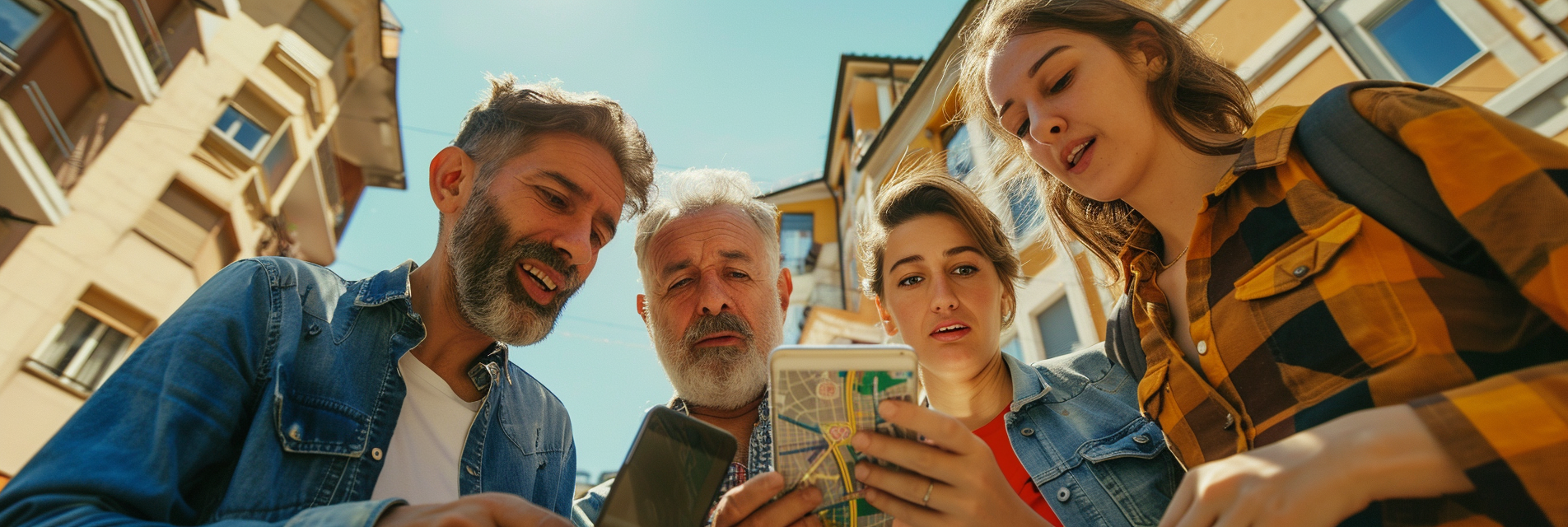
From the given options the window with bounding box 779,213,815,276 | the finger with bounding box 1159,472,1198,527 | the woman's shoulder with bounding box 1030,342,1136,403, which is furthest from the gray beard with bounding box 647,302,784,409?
the window with bounding box 779,213,815,276

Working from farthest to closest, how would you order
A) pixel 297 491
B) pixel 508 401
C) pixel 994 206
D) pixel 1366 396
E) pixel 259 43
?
pixel 259 43 < pixel 994 206 < pixel 508 401 < pixel 297 491 < pixel 1366 396

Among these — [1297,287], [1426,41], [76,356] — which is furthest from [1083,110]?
[76,356]

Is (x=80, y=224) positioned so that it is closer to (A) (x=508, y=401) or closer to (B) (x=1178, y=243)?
(A) (x=508, y=401)

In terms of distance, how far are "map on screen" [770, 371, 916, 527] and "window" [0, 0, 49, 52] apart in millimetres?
12437

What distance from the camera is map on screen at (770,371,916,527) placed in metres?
1.63

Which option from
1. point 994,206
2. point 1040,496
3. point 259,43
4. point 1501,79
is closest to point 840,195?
point 259,43

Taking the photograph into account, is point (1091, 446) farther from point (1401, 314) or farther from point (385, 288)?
point (385, 288)

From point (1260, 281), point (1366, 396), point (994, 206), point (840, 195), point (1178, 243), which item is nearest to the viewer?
point (1366, 396)

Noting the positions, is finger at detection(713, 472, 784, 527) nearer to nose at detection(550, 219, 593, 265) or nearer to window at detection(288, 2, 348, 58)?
nose at detection(550, 219, 593, 265)

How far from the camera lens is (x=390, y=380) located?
2.51 metres

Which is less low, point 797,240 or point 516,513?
point 797,240

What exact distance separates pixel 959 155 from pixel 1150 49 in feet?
38.6

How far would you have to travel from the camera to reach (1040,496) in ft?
8.83

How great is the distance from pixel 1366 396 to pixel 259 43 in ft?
53.5
